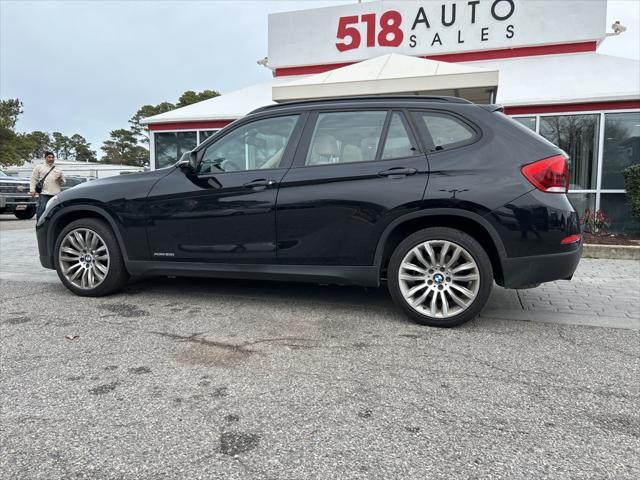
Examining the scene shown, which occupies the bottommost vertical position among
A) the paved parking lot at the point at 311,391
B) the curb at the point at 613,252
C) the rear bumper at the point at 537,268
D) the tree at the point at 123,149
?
the paved parking lot at the point at 311,391

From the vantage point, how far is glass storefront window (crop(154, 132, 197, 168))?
13.0m

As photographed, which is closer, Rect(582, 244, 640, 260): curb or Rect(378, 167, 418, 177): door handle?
Rect(378, 167, 418, 177): door handle

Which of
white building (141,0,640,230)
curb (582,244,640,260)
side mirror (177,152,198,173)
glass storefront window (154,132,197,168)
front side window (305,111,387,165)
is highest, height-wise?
white building (141,0,640,230)

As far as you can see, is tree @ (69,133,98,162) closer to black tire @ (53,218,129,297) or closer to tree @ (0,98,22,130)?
tree @ (0,98,22,130)

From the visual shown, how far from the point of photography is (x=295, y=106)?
4340mm

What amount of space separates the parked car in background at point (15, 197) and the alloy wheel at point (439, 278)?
15541 millimetres

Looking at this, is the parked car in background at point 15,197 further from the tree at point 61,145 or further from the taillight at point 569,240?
the tree at point 61,145

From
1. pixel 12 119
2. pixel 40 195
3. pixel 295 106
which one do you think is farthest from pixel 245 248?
pixel 12 119

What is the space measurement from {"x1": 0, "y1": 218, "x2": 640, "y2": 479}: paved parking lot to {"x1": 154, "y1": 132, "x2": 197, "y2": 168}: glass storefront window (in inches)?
352

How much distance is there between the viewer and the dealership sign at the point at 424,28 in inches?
473

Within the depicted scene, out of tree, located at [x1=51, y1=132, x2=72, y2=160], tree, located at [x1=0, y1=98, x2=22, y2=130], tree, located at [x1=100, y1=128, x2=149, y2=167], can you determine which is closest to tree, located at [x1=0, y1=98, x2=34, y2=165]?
tree, located at [x1=0, y1=98, x2=22, y2=130]

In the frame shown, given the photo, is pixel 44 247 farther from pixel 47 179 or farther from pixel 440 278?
pixel 47 179

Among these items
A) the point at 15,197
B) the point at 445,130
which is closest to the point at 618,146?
the point at 445,130

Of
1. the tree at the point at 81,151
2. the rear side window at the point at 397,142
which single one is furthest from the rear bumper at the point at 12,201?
the tree at the point at 81,151
